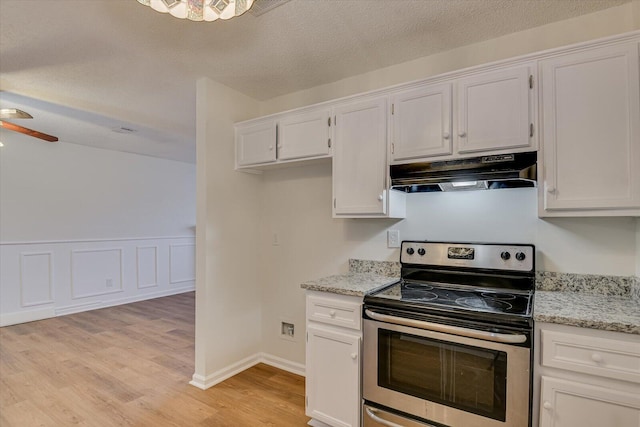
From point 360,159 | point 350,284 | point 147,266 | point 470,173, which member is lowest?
point 147,266

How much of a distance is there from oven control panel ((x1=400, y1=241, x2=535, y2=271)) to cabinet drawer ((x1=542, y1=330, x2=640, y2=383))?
0.58m

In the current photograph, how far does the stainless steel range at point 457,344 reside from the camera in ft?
4.90

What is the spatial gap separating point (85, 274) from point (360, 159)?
4877 mm

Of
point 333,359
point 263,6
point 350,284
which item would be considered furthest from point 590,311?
point 263,6

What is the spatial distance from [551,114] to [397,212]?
40.2 inches

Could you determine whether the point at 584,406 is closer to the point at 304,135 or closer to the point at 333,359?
the point at 333,359

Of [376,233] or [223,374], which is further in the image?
[223,374]

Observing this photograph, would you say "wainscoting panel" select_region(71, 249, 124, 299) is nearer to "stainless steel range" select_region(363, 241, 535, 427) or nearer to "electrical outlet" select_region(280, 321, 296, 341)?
"electrical outlet" select_region(280, 321, 296, 341)

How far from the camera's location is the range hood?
5.69 ft

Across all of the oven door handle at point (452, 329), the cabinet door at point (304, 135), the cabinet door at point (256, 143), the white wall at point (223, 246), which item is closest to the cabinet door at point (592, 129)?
the oven door handle at point (452, 329)

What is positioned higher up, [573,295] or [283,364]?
[573,295]

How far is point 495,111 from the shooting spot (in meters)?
1.82

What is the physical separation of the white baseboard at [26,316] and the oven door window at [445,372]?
4.95 m

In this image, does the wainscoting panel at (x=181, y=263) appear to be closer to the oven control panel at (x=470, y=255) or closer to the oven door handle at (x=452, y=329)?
the oven control panel at (x=470, y=255)
